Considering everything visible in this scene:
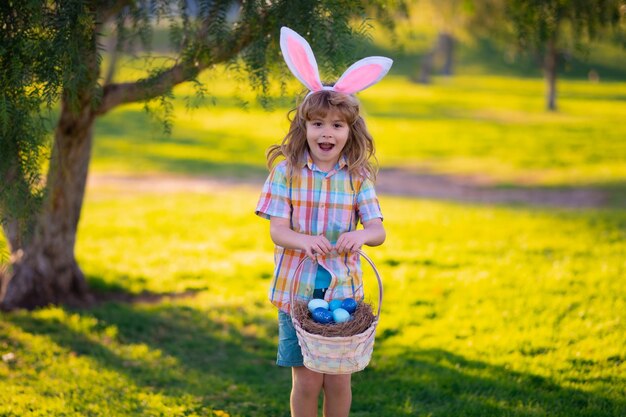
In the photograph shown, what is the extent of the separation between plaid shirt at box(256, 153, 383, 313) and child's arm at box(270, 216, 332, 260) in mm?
41

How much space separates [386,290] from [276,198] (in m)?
3.36

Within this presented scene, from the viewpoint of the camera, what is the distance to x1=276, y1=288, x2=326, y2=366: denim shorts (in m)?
3.16

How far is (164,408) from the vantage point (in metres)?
A: 3.93

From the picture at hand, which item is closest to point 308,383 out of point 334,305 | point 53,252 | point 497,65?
point 334,305

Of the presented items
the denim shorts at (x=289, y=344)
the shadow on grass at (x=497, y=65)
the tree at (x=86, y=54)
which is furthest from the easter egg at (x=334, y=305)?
the shadow on grass at (x=497, y=65)

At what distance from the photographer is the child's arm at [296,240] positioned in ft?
9.51

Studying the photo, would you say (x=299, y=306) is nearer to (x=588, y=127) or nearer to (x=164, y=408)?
(x=164, y=408)

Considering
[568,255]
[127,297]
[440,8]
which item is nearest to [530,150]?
[440,8]

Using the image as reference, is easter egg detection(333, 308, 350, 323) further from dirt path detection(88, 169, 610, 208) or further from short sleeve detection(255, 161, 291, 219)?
dirt path detection(88, 169, 610, 208)

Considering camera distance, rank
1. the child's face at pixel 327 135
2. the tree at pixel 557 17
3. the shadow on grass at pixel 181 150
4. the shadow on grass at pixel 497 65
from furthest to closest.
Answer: the shadow on grass at pixel 497 65 → the shadow on grass at pixel 181 150 → the tree at pixel 557 17 → the child's face at pixel 327 135

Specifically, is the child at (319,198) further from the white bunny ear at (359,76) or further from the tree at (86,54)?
the tree at (86,54)

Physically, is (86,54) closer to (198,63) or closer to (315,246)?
(198,63)

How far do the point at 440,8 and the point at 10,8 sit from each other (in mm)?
20606

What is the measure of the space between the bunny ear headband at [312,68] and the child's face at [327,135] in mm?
137
